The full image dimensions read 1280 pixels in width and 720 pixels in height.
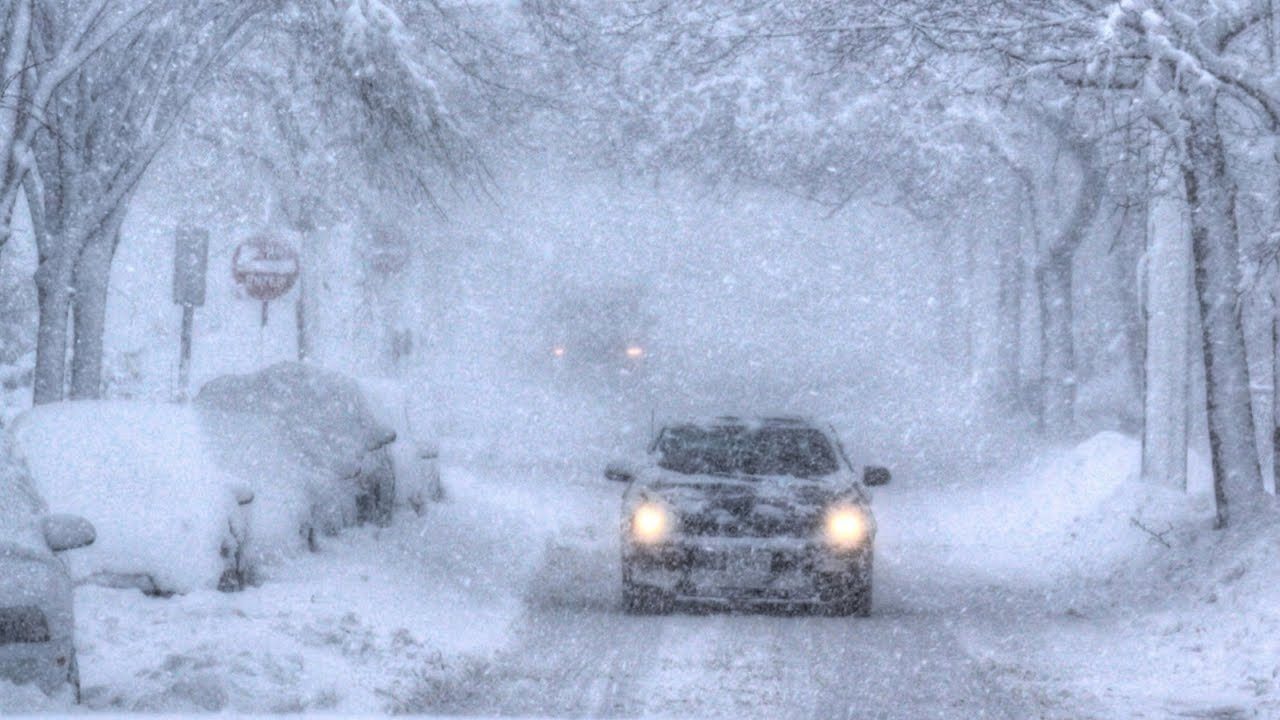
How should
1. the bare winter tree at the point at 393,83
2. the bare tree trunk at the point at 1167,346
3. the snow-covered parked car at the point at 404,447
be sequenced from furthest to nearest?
the snow-covered parked car at the point at 404,447 < the bare tree trunk at the point at 1167,346 < the bare winter tree at the point at 393,83

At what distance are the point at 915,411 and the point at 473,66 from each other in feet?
99.0

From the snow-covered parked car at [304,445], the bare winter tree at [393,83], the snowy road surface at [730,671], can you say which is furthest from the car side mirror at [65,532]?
the bare winter tree at [393,83]

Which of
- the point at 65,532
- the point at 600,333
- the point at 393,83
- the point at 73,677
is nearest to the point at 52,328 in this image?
the point at 393,83

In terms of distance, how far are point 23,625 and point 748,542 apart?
647 centimetres

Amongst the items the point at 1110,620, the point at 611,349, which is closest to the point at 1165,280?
the point at 1110,620

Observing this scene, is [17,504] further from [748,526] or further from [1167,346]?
[1167,346]

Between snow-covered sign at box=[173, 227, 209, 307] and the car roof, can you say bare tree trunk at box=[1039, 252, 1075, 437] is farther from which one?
the car roof

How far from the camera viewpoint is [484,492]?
22.8 m

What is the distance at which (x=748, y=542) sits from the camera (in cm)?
1227

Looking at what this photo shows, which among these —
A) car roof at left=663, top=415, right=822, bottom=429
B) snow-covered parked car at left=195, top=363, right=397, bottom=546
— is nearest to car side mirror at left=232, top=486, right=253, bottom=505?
snow-covered parked car at left=195, top=363, right=397, bottom=546

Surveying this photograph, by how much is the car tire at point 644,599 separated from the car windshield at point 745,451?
1.03 metres

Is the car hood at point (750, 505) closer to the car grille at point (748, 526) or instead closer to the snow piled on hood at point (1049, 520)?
the car grille at point (748, 526)

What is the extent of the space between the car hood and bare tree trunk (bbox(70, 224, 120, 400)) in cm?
513

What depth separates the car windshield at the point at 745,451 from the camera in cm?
1334
